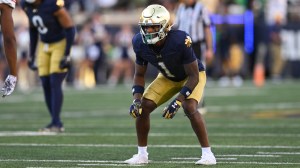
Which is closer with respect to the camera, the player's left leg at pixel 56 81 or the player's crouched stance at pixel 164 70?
the player's crouched stance at pixel 164 70

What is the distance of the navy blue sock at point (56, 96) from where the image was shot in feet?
35.2

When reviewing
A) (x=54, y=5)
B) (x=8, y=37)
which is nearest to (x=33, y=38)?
(x=54, y=5)

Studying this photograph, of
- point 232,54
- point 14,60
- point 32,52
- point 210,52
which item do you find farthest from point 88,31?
point 14,60

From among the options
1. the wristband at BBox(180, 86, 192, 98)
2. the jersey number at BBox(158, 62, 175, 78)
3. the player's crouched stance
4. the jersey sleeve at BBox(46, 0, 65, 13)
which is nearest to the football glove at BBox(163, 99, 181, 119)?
the player's crouched stance

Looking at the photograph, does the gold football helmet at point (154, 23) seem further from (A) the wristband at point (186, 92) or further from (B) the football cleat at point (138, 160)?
(B) the football cleat at point (138, 160)

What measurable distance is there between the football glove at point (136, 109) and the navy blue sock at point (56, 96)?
10.1ft

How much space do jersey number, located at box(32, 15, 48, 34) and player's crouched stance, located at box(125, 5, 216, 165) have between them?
315 centimetres

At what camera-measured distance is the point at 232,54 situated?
24.8 meters

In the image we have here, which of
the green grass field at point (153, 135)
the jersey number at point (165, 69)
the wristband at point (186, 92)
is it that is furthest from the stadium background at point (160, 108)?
the jersey number at point (165, 69)

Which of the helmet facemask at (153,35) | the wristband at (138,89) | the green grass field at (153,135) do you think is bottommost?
the green grass field at (153,135)

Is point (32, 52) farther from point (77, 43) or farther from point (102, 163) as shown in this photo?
point (77, 43)

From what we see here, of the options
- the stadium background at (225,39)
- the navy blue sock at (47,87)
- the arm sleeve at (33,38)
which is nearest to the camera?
the navy blue sock at (47,87)

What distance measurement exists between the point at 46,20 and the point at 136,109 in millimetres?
3486

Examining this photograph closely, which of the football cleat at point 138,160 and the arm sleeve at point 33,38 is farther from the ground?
the football cleat at point 138,160
